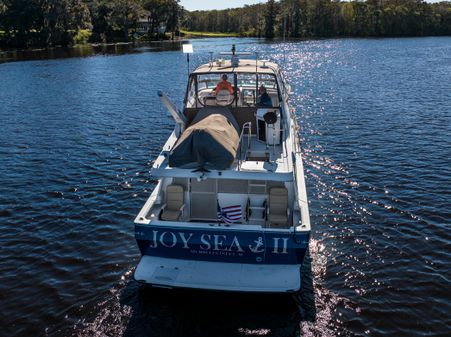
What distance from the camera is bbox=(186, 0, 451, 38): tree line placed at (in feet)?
396

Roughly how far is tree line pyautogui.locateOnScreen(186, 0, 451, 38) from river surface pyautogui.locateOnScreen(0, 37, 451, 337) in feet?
316

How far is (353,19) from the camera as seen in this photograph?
12606 cm

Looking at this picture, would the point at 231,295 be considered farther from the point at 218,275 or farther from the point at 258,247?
the point at 258,247

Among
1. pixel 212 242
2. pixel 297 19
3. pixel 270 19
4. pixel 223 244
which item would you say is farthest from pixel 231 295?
pixel 270 19

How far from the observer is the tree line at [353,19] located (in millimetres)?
120750

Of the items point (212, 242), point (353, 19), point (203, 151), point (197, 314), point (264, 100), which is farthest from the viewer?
point (353, 19)

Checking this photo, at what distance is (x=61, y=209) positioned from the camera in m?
17.0

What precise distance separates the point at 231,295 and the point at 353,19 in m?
129

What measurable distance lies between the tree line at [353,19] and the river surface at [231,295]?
316 ft

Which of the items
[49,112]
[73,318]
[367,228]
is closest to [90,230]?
[73,318]

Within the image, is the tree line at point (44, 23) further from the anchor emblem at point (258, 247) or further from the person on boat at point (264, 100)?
the anchor emblem at point (258, 247)

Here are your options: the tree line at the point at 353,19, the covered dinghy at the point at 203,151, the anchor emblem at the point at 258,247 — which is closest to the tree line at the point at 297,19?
the tree line at the point at 353,19

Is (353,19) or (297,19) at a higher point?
(353,19)

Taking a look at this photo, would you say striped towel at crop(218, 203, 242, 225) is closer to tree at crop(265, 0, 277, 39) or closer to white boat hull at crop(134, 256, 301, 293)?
white boat hull at crop(134, 256, 301, 293)
